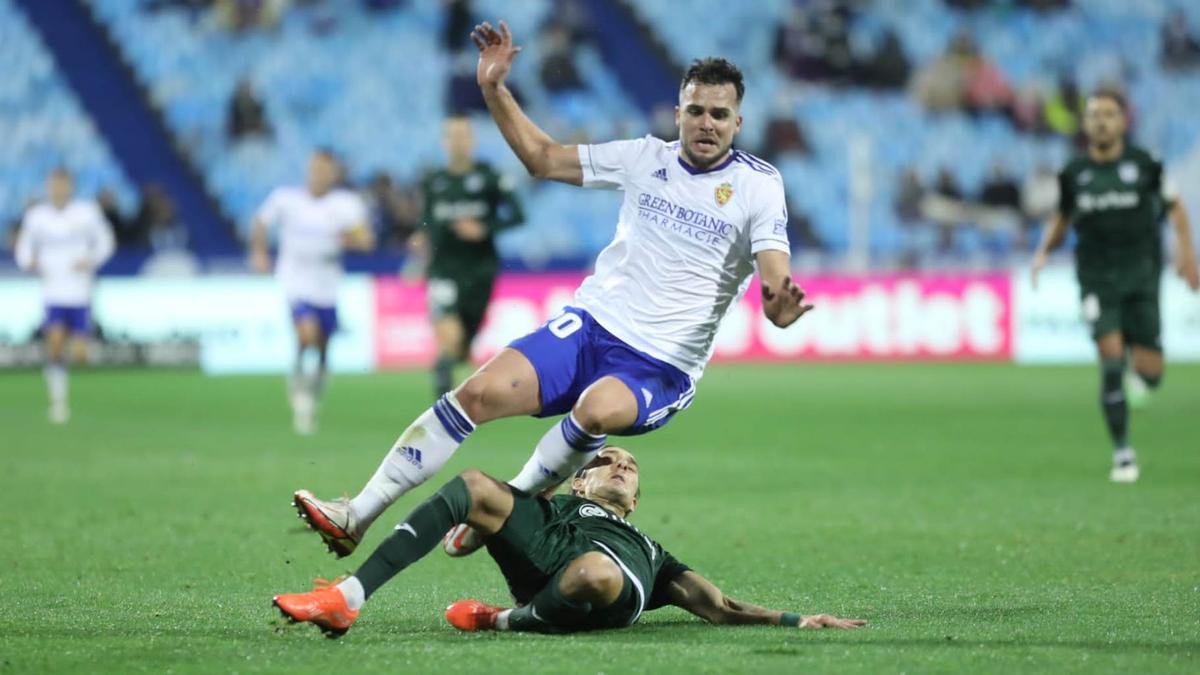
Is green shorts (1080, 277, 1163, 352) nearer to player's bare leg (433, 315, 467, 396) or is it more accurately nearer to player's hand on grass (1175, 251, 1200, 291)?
player's hand on grass (1175, 251, 1200, 291)

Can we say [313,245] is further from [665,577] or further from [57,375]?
[665,577]

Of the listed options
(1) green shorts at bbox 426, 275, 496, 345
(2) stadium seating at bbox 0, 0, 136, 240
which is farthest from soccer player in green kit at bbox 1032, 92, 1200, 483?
(2) stadium seating at bbox 0, 0, 136, 240

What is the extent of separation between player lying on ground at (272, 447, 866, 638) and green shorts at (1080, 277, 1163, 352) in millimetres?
6443

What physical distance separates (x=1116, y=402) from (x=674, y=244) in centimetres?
571

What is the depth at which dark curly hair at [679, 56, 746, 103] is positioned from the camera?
7139 millimetres

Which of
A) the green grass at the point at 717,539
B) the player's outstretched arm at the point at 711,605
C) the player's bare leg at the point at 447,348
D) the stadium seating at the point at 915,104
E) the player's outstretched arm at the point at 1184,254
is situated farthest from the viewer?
the stadium seating at the point at 915,104

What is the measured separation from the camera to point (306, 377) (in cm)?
1639

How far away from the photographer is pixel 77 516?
10258 millimetres

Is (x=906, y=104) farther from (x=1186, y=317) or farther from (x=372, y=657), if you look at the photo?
(x=372, y=657)

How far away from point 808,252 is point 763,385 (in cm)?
585

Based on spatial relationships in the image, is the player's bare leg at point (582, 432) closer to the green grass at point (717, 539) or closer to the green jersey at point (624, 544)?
the green jersey at point (624, 544)

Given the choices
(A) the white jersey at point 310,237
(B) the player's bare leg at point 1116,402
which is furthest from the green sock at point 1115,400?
(A) the white jersey at point 310,237

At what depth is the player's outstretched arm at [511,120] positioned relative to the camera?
7.00 m

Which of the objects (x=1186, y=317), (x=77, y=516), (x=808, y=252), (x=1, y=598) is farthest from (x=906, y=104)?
(x=1, y=598)
